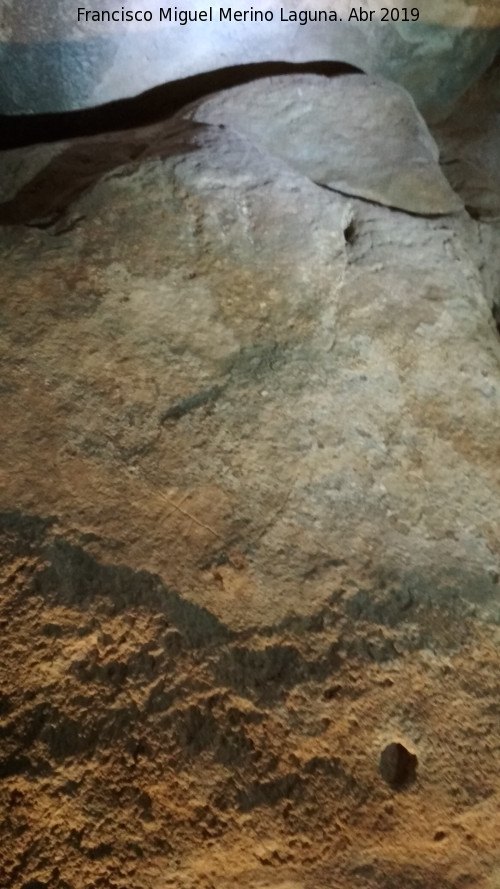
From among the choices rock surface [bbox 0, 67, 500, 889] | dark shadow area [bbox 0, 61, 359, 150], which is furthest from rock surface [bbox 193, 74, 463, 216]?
dark shadow area [bbox 0, 61, 359, 150]

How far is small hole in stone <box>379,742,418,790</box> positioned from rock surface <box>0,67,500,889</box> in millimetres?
15

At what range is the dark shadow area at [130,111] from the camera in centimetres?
348

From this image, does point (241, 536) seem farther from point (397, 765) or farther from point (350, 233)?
point (350, 233)

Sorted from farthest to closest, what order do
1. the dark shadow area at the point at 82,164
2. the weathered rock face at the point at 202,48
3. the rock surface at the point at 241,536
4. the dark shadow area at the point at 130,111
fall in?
the dark shadow area at the point at 130,111 < the weathered rock face at the point at 202,48 < the dark shadow area at the point at 82,164 < the rock surface at the point at 241,536

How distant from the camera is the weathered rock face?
3.20 m

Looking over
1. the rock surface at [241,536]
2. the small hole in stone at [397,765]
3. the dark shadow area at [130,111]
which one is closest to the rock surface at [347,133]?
the rock surface at [241,536]

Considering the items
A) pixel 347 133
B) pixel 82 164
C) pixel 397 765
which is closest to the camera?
pixel 397 765

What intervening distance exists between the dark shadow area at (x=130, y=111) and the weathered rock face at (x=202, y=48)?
0.03 metres

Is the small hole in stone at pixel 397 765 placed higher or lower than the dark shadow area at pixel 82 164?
lower

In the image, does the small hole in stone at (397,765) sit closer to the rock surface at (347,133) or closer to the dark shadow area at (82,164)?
the dark shadow area at (82,164)

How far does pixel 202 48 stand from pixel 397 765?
3.42 metres

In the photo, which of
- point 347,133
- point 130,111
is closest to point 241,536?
point 347,133

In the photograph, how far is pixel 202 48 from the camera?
344cm

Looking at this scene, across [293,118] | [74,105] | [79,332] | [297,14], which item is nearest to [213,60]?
[297,14]
